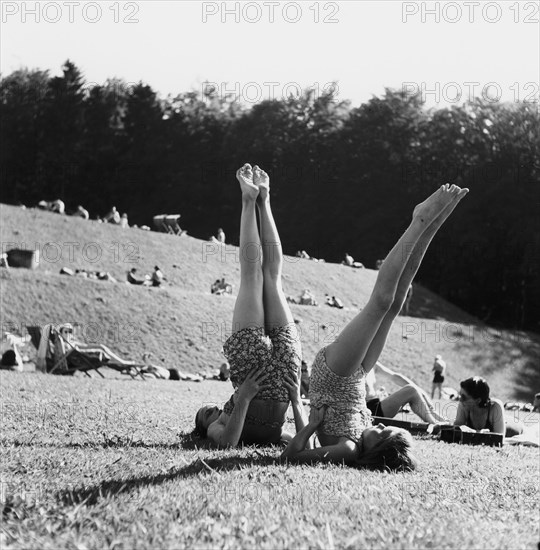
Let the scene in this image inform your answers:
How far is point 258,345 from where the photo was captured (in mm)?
7578

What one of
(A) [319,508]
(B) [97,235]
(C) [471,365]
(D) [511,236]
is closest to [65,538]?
(A) [319,508]

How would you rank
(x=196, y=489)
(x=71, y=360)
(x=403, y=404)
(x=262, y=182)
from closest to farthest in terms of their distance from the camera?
1. (x=196, y=489)
2. (x=262, y=182)
3. (x=403, y=404)
4. (x=71, y=360)

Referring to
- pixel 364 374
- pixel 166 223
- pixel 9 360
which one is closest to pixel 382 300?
pixel 364 374

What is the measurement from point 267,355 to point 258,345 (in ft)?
0.43

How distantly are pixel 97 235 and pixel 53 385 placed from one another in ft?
86.4

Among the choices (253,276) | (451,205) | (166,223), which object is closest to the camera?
(451,205)

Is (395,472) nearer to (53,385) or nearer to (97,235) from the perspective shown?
(53,385)

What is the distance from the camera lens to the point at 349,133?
64.4m

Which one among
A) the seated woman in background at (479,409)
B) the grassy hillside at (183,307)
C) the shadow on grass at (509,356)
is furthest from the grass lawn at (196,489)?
the shadow on grass at (509,356)

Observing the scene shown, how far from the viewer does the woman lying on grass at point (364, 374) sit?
6695mm

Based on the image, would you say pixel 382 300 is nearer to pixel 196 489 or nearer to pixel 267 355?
pixel 267 355

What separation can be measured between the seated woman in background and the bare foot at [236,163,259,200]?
4468 mm

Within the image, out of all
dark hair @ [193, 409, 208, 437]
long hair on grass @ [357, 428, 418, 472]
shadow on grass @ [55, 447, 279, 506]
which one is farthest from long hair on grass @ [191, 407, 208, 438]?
long hair on grass @ [357, 428, 418, 472]

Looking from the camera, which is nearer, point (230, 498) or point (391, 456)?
point (230, 498)
